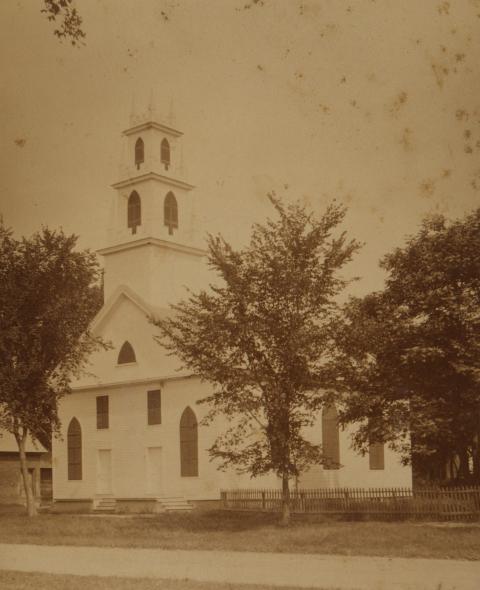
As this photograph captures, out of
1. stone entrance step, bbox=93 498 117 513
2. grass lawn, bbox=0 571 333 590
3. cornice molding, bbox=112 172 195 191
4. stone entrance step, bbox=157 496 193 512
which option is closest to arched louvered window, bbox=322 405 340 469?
stone entrance step, bbox=157 496 193 512

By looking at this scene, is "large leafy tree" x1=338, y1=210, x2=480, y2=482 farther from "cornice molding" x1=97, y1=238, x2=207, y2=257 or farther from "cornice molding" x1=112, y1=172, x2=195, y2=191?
"cornice molding" x1=112, y1=172, x2=195, y2=191

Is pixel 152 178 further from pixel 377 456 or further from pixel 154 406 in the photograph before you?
pixel 377 456

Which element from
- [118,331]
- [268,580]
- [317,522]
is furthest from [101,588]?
[118,331]

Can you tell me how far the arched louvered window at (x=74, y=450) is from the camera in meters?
34.4

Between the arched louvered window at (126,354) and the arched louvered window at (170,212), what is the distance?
5146mm

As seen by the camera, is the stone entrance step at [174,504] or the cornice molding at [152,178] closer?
the stone entrance step at [174,504]

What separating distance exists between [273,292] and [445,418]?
22.4 ft

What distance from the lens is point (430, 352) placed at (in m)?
23.0

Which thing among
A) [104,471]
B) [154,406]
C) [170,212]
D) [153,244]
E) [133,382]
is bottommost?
[104,471]

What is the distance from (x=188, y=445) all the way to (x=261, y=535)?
12.3 metres

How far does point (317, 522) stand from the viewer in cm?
2234

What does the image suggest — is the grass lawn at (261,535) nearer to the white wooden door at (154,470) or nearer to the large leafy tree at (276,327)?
the large leafy tree at (276,327)

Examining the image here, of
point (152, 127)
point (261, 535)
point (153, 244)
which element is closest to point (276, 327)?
point (261, 535)

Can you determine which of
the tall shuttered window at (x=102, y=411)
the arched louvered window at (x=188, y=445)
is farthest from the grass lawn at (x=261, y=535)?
the tall shuttered window at (x=102, y=411)
